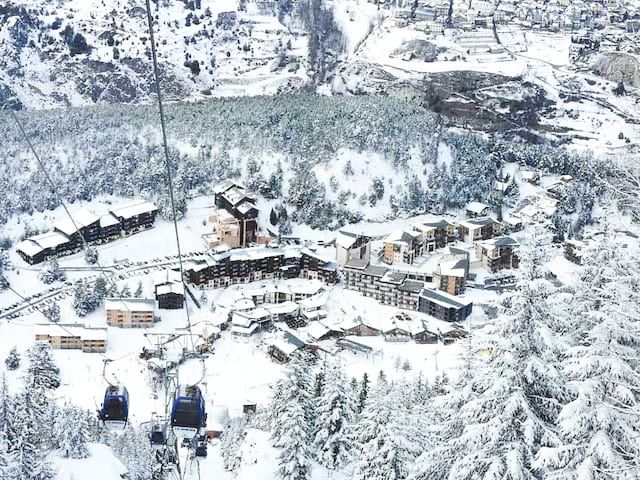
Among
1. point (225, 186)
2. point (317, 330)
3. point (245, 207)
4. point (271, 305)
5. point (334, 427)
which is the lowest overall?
point (271, 305)

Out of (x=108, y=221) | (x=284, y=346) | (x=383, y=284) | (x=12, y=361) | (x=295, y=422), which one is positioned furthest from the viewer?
(x=108, y=221)

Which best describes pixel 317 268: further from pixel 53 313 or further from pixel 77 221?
pixel 77 221

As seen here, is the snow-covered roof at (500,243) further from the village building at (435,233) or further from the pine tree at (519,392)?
the pine tree at (519,392)

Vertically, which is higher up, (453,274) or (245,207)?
(245,207)

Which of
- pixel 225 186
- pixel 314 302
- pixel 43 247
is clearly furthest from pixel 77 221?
pixel 314 302

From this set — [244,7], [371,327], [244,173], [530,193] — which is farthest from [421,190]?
[244,7]

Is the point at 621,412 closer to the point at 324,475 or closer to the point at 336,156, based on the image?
the point at 324,475

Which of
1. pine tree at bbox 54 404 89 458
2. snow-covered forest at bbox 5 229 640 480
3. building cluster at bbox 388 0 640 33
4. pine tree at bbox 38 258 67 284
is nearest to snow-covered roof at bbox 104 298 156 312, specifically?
pine tree at bbox 38 258 67 284
